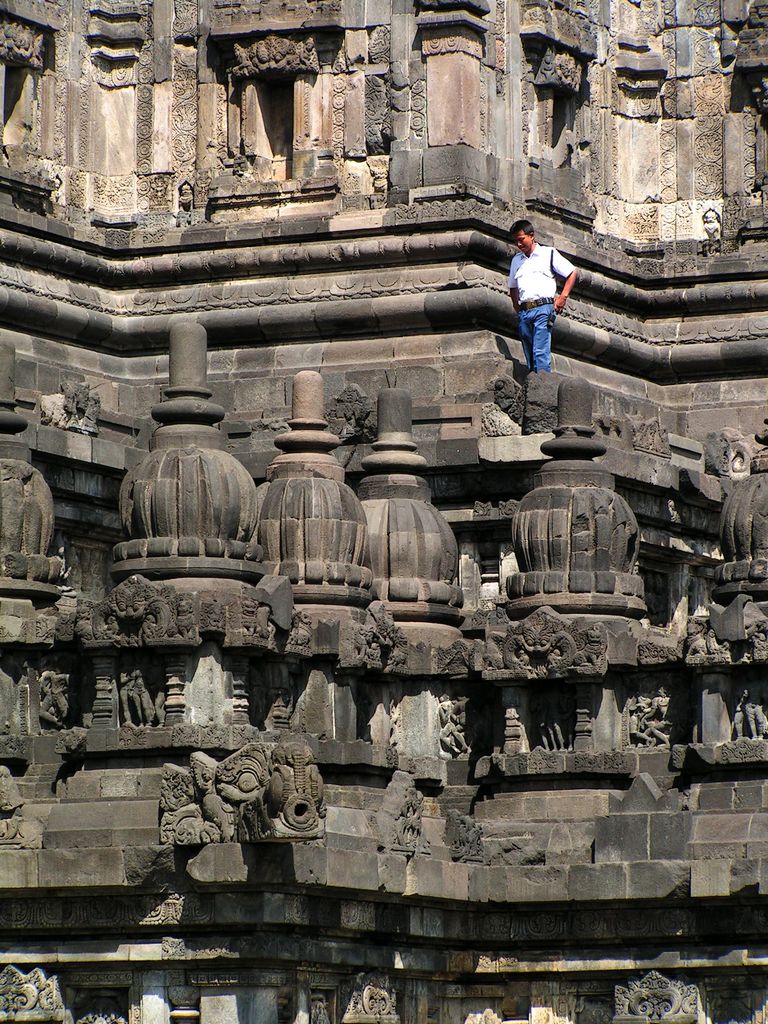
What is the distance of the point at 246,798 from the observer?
4919 centimetres

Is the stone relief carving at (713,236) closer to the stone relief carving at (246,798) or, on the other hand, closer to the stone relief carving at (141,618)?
the stone relief carving at (141,618)

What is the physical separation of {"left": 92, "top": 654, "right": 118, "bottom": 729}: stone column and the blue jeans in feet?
35.9

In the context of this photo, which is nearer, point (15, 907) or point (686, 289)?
point (15, 907)

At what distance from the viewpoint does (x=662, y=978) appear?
52.6 metres

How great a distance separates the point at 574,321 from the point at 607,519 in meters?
9.31

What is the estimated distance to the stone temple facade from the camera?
166 ft

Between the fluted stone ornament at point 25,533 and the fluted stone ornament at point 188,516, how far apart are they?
123 cm

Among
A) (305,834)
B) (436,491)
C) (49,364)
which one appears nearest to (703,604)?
(436,491)

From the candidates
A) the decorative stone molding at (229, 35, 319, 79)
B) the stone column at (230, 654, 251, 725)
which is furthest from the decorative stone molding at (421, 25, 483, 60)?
the stone column at (230, 654, 251, 725)

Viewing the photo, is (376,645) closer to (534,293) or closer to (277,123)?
(534,293)

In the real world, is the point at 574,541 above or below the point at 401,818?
above

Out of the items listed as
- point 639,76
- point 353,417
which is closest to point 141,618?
point 353,417

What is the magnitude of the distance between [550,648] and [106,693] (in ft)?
19.6

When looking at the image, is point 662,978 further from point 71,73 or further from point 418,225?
point 71,73
